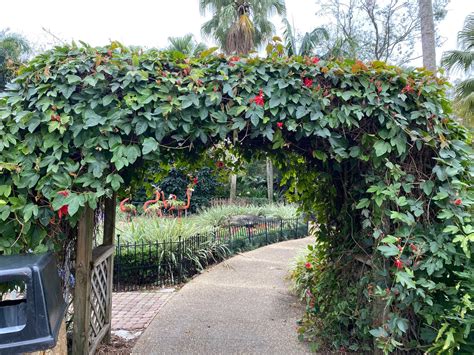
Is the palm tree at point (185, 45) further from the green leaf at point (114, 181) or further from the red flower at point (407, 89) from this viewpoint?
→ the red flower at point (407, 89)

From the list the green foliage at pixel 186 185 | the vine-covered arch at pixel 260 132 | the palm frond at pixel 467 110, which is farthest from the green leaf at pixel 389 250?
the green foliage at pixel 186 185

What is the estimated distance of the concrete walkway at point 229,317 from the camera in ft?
11.6

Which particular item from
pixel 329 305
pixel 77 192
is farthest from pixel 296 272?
pixel 77 192

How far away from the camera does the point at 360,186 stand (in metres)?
2.91

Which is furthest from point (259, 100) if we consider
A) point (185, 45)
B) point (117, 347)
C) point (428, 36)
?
point (185, 45)

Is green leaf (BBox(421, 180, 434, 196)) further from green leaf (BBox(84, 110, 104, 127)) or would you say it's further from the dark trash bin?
the dark trash bin

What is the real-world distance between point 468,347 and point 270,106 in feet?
7.02

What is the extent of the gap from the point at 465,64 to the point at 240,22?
7.81 metres

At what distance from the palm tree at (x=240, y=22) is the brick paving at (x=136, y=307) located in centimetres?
974

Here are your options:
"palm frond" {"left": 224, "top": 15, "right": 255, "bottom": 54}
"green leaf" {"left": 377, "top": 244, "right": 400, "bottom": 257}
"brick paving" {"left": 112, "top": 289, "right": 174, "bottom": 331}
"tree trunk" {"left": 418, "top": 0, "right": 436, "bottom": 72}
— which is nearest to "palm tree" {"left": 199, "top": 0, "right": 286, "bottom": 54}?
"palm frond" {"left": 224, "top": 15, "right": 255, "bottom": 54}

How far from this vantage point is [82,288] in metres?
2.79

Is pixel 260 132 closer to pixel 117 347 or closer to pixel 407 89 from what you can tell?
pixel 407 89

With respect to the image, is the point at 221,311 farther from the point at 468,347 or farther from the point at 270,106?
the point at 270,106

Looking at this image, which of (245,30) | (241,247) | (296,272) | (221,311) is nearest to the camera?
(221,311)
